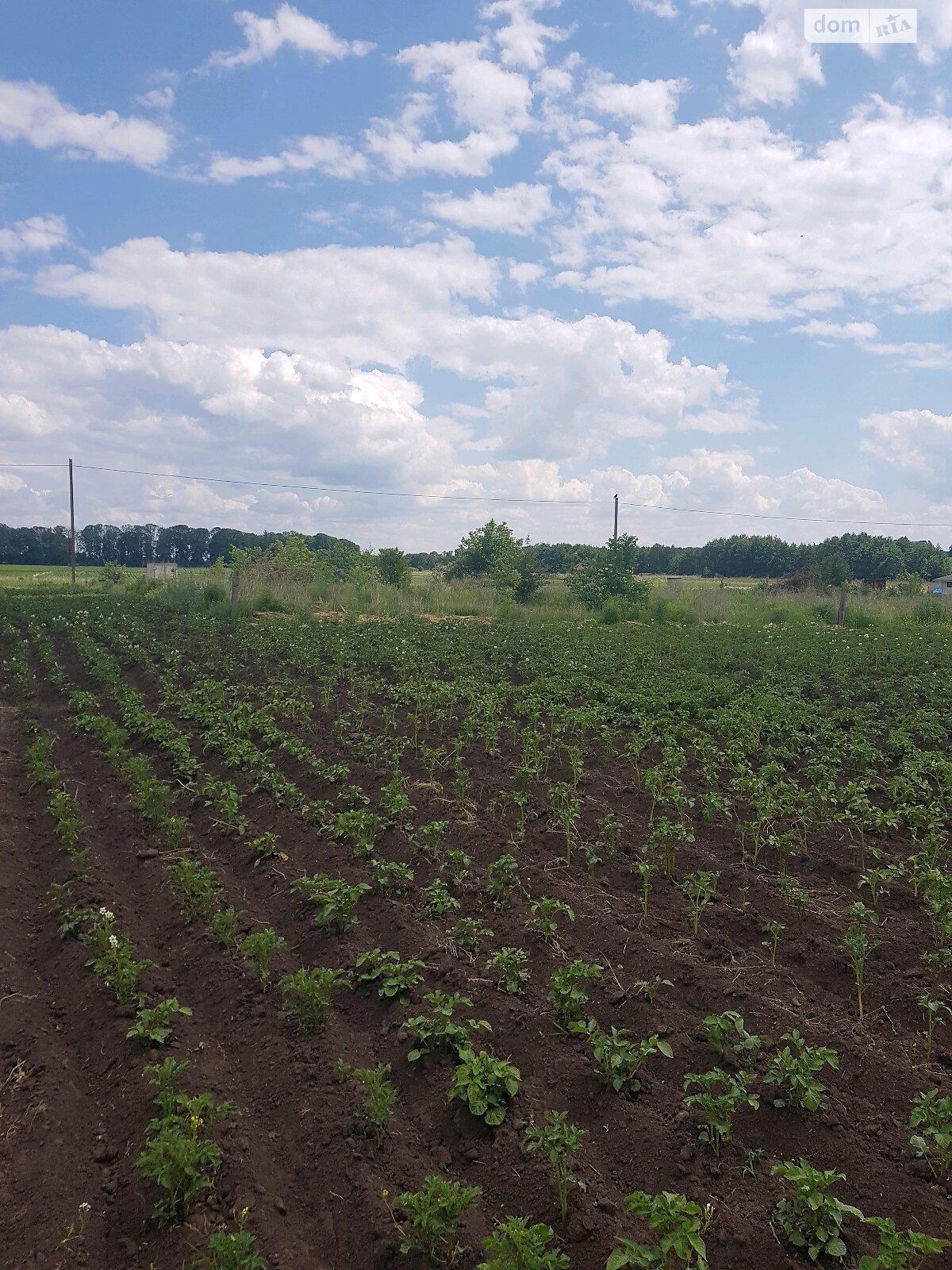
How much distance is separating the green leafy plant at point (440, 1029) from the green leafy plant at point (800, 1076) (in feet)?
4.46

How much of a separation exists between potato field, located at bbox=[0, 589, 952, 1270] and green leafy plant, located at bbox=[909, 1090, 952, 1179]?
0.02 metres

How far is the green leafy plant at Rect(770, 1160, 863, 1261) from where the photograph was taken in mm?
2828

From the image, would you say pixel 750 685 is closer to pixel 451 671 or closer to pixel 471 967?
pixel 451 671

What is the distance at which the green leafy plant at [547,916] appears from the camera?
4.93 meters

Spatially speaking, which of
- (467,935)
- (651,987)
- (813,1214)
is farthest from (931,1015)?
(467,935)

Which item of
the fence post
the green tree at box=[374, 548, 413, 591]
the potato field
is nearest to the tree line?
the green tree at box=[374, 548, 413, 591]

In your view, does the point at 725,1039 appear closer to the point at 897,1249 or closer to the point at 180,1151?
the point at 897,1249

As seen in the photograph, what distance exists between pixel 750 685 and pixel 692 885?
844 cm

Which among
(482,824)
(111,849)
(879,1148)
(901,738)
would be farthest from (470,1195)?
(901,738)

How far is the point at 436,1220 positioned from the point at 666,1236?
79 cm

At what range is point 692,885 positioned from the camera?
19.0 feet

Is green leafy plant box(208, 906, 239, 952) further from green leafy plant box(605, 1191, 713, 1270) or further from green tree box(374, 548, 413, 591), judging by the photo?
green tree box(374, 548, 413, 591)

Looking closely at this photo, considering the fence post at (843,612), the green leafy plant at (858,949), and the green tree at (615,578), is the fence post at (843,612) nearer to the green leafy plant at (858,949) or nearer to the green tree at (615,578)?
the green tree at (615,578)

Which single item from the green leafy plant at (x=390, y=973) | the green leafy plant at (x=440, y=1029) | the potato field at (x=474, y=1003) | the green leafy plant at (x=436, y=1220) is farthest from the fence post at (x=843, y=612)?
the green leafy plant at (x=436, y=1220)
